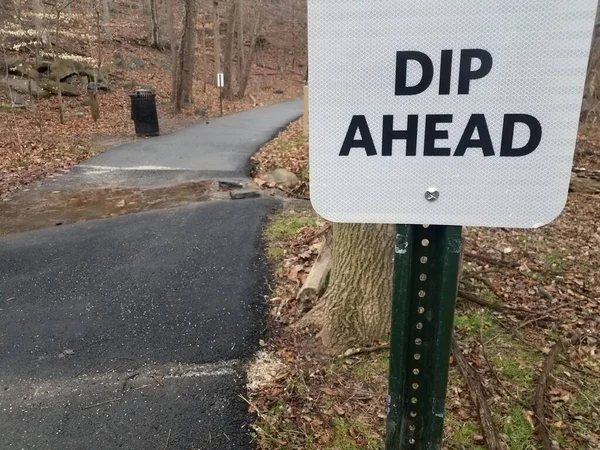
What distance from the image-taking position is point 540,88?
96 cm

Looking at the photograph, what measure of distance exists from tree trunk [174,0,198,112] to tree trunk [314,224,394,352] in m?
16.4

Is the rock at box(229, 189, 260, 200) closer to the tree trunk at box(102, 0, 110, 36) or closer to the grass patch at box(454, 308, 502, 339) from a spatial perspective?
the grass patch at box(454, 308, 502, 339)

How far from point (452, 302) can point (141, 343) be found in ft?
9.89

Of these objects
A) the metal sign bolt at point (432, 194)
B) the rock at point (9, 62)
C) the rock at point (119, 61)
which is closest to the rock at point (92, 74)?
the rock at point (9, 62)

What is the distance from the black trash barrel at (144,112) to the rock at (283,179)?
6.90 m

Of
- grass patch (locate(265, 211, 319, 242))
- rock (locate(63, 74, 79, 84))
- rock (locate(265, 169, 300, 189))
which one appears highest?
rock (locate(63, 74, 79, 84))

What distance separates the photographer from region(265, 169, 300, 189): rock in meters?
7.87

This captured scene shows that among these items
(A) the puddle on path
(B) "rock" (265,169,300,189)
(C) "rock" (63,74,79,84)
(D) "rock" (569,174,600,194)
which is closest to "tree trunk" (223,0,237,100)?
(C) "rock" (63,74,79,84)

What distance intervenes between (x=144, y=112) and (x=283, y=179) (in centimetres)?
734

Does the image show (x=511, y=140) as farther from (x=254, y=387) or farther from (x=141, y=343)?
(x=141, y=343)

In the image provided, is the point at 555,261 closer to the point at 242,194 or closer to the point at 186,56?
the point at 242,194

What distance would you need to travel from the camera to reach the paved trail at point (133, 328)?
2.75 metres

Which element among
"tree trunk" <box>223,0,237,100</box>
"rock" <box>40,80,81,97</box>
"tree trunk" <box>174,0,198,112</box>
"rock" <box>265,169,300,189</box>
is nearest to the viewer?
"rock" <box>265,169,300,189</box>

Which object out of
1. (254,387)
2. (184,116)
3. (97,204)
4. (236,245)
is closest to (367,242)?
(254,387)
